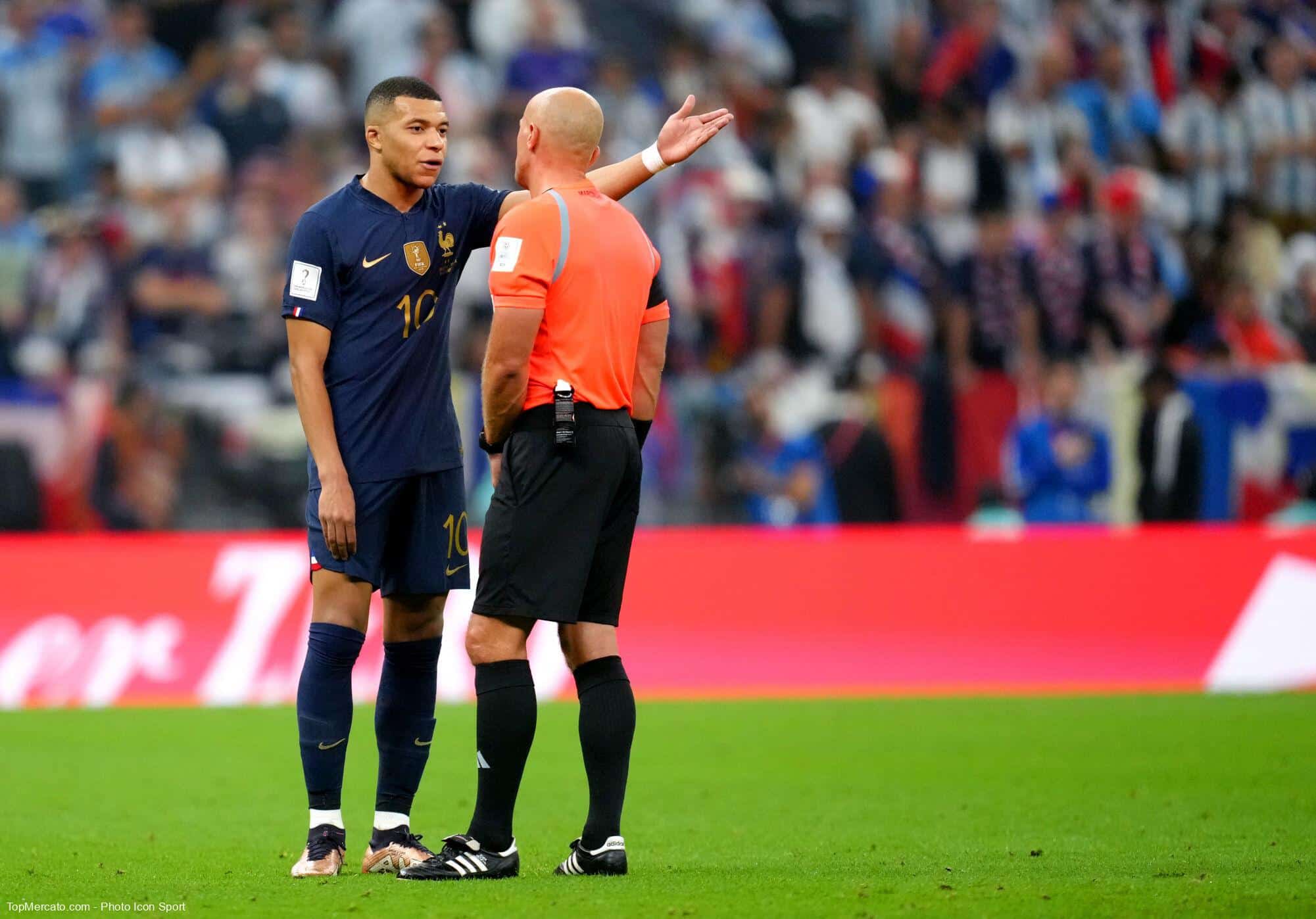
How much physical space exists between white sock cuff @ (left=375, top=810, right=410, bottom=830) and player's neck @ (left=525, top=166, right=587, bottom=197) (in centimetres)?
210

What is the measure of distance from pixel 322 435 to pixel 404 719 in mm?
1022

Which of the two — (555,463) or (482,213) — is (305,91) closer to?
(482,213)

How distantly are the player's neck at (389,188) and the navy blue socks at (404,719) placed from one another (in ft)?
4.83

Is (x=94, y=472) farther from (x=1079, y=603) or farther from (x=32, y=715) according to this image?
(x=1079, y=603)

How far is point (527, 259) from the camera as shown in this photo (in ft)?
18.1

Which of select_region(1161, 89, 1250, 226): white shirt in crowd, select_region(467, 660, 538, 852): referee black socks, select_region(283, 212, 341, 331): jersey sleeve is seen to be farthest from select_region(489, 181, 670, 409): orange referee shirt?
select_region(1161, 89, 1250, 226): white shirt in crowd

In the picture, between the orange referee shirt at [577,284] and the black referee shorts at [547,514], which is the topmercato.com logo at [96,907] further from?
the orange referee shirt at [577,284]

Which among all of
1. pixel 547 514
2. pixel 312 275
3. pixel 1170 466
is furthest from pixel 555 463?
pixel 1170 466

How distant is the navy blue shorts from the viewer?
234 inches

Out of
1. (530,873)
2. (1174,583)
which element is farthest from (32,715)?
(1174,583)

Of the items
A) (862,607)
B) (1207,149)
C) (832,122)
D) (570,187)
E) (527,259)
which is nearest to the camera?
(527,259)

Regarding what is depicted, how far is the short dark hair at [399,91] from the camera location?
597 cm

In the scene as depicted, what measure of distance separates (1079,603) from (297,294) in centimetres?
771

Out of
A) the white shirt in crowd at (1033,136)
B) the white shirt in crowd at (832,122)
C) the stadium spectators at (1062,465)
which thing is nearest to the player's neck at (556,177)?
the stadium spectators at (1062,465)
